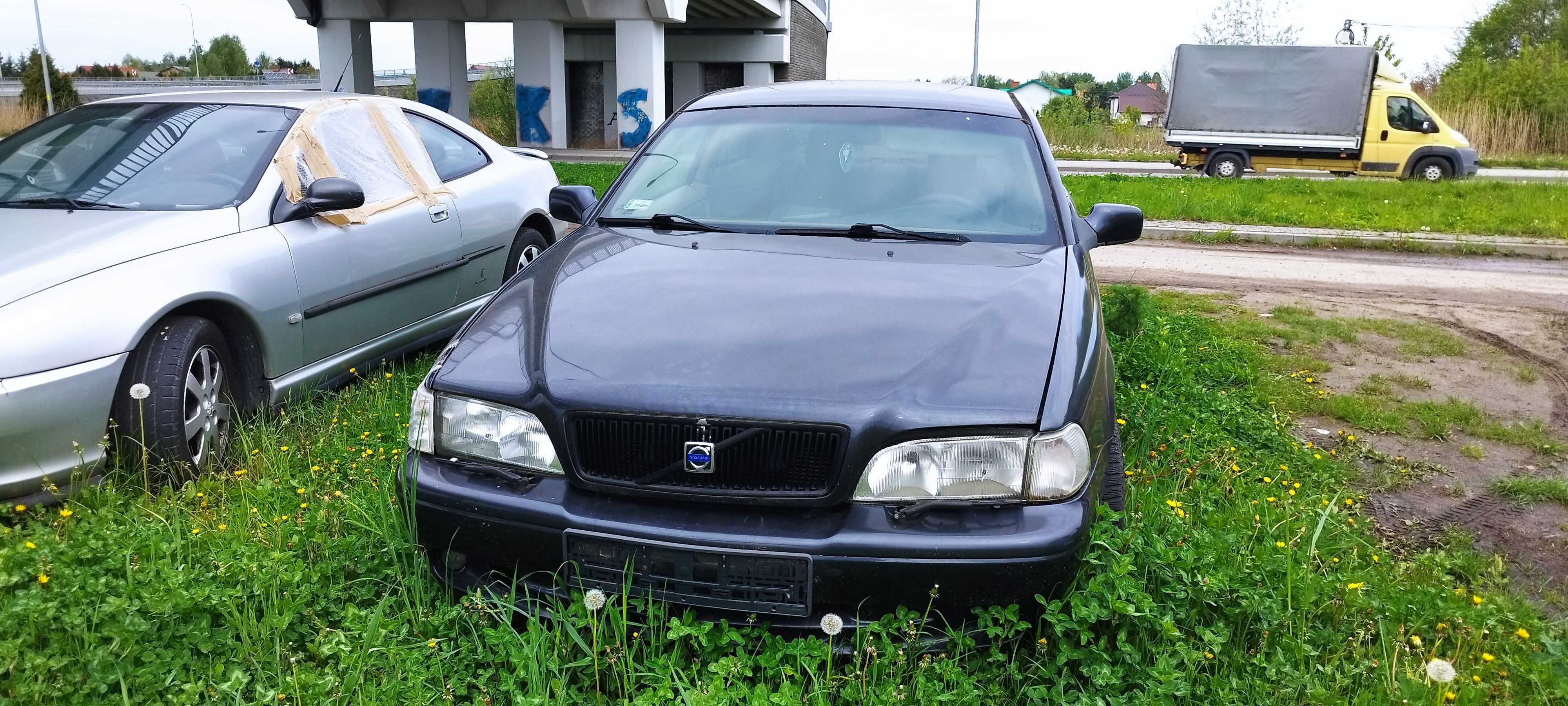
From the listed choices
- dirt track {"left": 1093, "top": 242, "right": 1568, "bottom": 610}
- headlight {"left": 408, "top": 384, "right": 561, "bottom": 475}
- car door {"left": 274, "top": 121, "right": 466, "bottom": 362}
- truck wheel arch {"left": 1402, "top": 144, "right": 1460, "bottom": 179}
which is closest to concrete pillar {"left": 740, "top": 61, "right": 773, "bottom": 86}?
truck wheel arch {"left": 1402, "top": 144, "right": 1460, "bottom": 179}

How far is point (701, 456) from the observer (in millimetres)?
2285

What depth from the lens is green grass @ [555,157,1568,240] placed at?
38.5 ft

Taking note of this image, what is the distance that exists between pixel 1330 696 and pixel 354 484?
9.45ft

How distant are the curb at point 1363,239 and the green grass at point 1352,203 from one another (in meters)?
0.40

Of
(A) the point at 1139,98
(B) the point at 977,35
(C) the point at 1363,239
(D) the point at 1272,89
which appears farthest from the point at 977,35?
(A) the point at 1139,98

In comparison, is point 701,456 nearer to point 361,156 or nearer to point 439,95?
point 361,156

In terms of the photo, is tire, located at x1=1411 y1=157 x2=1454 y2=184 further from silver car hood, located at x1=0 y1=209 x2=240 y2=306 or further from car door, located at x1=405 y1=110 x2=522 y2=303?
silver car hood, located at x1=0 y1=209 x2=240 y2=306

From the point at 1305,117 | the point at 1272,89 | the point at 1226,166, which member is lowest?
the point at 1226,166

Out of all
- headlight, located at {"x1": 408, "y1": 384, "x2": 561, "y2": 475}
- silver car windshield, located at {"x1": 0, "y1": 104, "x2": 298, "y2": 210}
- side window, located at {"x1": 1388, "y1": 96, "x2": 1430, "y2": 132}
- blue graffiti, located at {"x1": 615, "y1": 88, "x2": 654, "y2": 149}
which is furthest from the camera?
blue graffiti, located at {"x1": 615, "y1": 88, "x2": 654, "y2": 149}

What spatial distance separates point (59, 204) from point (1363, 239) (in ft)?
36.3

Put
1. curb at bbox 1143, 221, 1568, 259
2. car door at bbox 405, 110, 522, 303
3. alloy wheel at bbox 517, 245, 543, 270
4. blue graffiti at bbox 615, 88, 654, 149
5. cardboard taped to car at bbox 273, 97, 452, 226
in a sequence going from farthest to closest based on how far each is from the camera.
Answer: blue graffiti at bbox 615, 88, 654, 149
curb at bbox 1143, 221, 1568, 259
alloy wheel at bbox 517, 245, 543, 270
car door at bbox 405, 110, 522, 303
cardboard taped to car at bbox 273, 97, 452, 226

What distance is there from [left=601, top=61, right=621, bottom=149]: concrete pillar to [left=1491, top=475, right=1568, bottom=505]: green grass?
1281 inches

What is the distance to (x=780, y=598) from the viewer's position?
88.7 inches

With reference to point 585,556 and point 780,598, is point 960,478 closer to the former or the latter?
point 780,598
